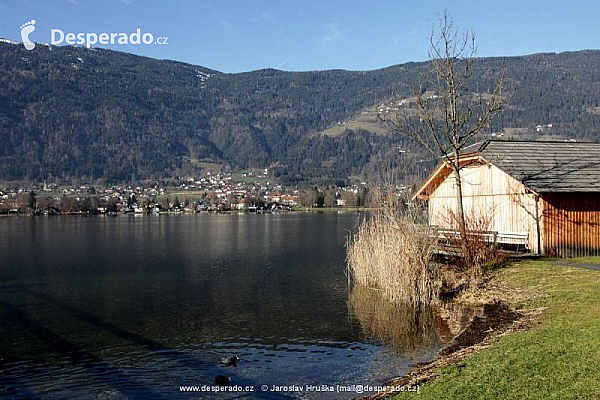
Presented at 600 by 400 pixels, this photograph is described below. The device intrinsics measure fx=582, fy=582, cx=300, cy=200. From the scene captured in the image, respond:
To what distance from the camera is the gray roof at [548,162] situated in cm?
2680

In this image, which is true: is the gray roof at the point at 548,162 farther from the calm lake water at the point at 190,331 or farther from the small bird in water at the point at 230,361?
the small bird in water at the point at 230,361

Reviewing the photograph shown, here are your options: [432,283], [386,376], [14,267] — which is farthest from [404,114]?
[14,267]

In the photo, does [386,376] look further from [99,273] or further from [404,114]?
[99,273]

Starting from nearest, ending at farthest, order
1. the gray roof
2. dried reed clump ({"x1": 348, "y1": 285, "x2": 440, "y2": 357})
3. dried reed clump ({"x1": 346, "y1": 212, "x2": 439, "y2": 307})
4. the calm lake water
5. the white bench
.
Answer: the calm lake water → dried reed clump ({"x1": 348, "y1": 285, "x2": 440, "y2": 357}) → dried reed clump ({"x1": 346, "y1": 212, "x2": 439, "y2": 307}) → the white bench → the gray roof

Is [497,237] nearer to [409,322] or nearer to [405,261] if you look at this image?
[405,261]

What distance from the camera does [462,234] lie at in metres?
24.7

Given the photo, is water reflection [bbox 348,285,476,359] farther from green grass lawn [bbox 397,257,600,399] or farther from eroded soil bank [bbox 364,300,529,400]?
green grass lawn [bbox 397,257,600,399]

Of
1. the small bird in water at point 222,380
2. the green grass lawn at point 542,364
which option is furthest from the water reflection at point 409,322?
the small bird in water at point 222,380

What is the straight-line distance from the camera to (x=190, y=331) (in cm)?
2008

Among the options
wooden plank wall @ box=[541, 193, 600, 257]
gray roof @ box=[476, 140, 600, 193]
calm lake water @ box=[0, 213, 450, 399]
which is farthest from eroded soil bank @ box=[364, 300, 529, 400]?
gray roof @ box=[476, 140, 600, 193]

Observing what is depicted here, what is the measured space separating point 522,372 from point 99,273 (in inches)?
1206

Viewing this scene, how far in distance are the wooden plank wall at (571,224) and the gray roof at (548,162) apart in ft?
1.91

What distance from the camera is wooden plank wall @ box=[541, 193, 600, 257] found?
26.7 metres

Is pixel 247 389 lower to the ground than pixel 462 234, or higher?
lower
